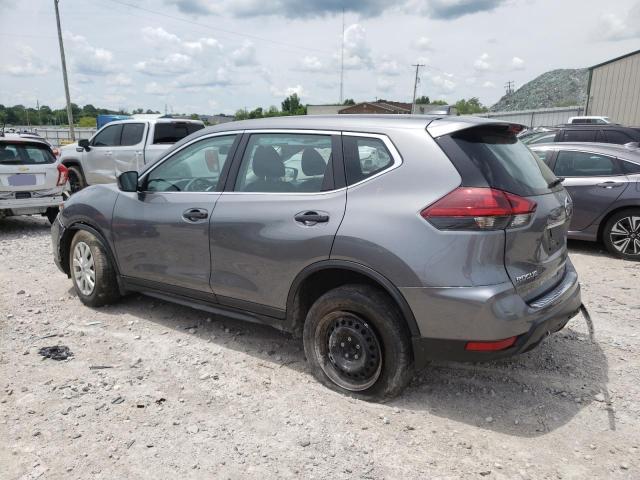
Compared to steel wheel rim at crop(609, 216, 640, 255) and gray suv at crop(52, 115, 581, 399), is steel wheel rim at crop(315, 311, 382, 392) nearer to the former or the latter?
gray suv at crop(52, 115, 581, 399)

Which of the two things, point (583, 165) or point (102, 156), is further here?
point (102, 156)

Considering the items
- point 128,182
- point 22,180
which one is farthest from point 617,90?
point 128,182

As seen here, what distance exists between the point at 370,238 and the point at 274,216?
30.1 inches

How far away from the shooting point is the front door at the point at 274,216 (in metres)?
3.15

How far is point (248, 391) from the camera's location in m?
3.35

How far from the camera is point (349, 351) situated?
10.5ft

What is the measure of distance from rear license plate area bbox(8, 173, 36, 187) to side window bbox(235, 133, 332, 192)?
20.8 ft

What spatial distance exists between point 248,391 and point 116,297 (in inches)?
82.9

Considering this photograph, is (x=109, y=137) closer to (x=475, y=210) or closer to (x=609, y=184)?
(x=609, y=184)

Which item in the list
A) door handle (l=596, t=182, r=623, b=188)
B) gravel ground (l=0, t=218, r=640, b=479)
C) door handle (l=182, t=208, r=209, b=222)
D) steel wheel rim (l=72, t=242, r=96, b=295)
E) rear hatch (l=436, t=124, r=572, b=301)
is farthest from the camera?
door handle (l=596, t=182, r=623, b=188)

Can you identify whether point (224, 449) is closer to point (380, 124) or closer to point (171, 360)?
point (171, 360)

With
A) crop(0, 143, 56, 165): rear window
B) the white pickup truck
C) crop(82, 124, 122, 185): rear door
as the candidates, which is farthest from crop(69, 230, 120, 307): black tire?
crop(82, 124, 122, 185): rear door

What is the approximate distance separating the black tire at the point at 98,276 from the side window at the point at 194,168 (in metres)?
0.88

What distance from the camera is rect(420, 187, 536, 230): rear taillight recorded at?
2.65 m
